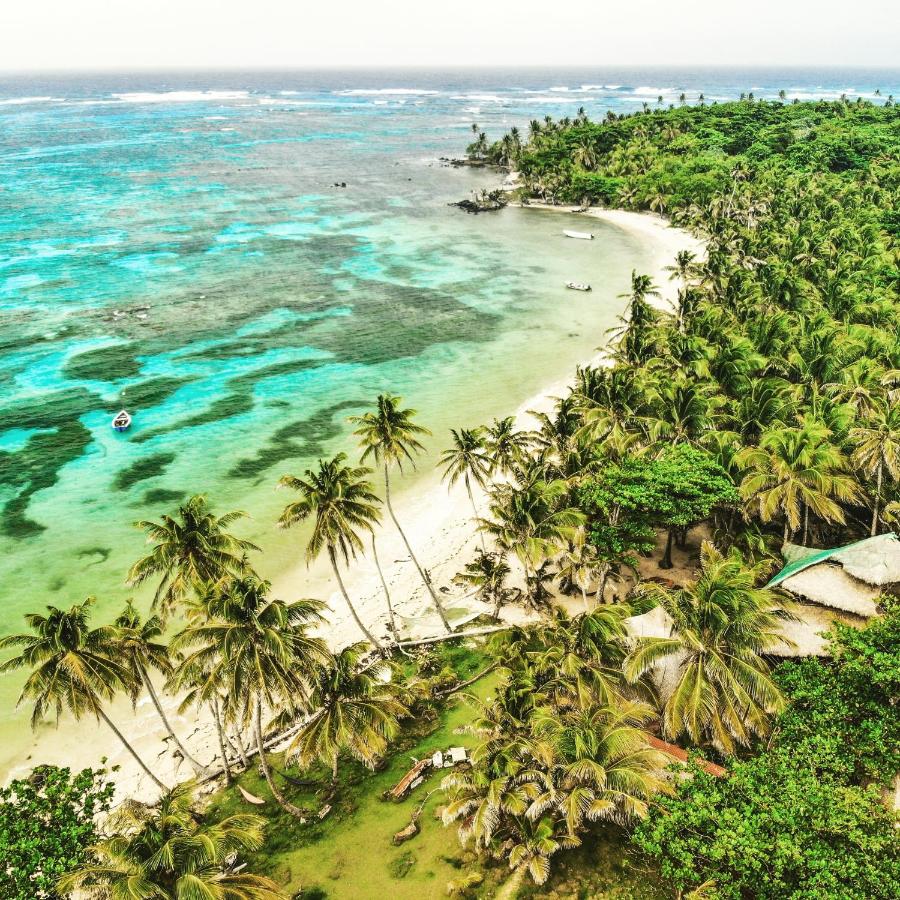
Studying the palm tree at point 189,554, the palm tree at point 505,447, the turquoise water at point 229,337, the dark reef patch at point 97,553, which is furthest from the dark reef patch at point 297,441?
the palm tree at point 189,554

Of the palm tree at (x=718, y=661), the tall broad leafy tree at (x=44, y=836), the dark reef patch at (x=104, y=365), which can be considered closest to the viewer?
the tall broad leafy tree at (x=44, y=836)

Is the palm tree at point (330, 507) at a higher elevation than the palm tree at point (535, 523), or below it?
higher

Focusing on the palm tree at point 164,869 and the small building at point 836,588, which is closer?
the palm tree at point 164,869

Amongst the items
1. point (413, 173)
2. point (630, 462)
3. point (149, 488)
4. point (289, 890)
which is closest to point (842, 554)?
point (630, 462)

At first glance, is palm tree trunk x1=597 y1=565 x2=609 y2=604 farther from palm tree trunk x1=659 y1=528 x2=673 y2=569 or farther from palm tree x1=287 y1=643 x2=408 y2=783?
palm tree x1=287 y1=643 x2=408 y2=783

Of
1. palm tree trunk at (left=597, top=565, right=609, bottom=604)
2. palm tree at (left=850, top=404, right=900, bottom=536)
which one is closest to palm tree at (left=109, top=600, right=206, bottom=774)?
palm tree trunk at (left=597, top=565, right=609, bottom=604)

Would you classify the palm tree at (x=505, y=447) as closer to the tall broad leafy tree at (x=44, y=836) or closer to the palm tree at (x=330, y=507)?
the palm tree at (x=330, y=507)

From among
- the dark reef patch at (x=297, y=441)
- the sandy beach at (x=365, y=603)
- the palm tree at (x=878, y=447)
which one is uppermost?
the palm tree at (x=878, y=447)

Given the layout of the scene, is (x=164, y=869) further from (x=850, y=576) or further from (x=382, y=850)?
(x=850, y=576)
